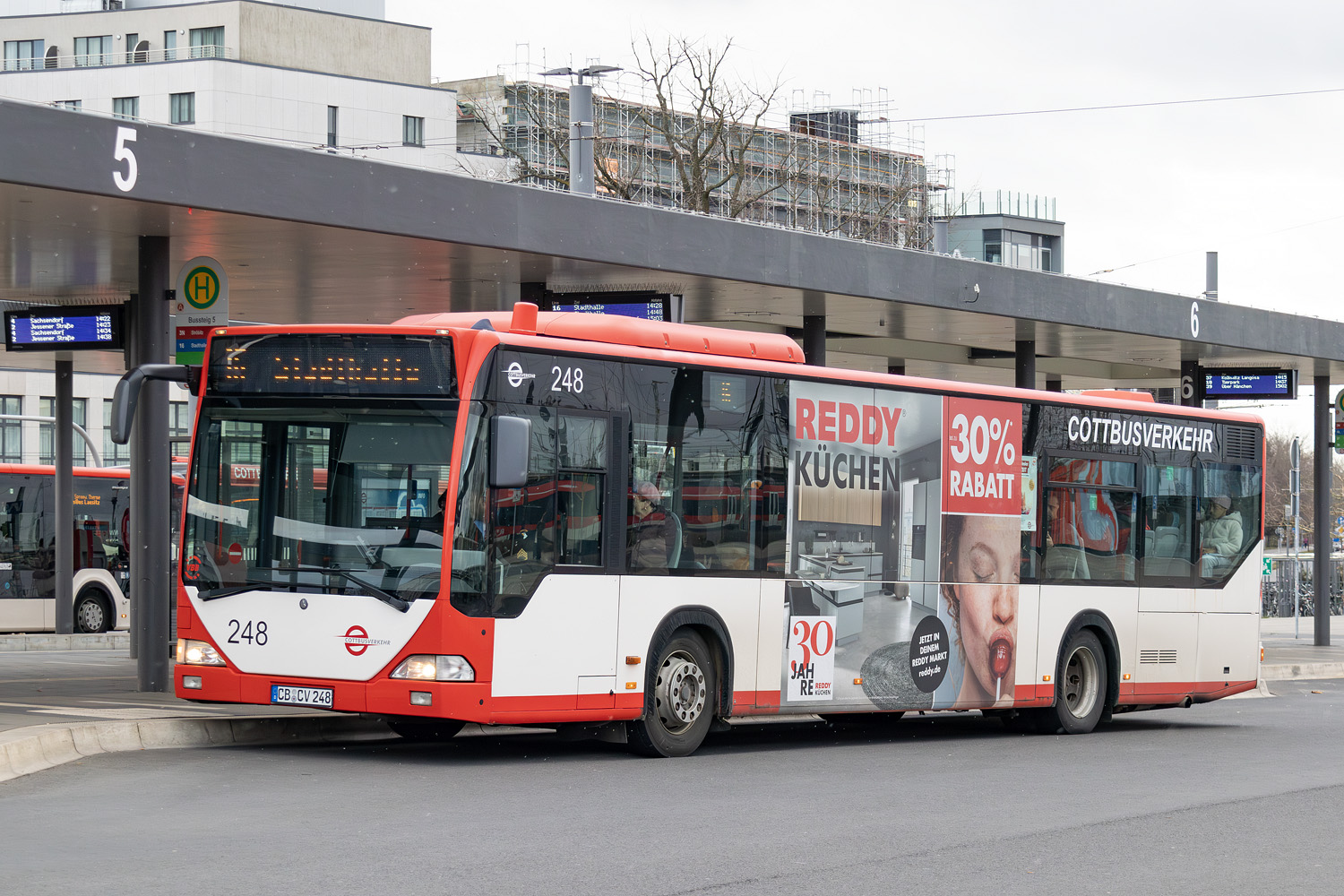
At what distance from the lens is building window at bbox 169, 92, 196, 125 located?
76.5m

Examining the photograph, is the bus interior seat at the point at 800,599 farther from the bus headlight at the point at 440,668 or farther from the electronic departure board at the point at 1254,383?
the electronic departure board at the point at 1254,383

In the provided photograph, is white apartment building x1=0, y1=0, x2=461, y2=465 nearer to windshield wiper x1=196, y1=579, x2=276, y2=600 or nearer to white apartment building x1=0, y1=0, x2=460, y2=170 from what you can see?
white apartment building x1=0, y1=0, x2=460, y2=170

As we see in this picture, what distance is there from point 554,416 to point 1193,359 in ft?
67.6

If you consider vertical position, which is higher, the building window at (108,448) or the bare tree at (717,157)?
the bare tree at (717,157)

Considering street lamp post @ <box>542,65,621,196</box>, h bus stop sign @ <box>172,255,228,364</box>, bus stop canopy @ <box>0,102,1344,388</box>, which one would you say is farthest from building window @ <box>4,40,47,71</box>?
h bus stop sign @ <box>172,255,228,364</box>

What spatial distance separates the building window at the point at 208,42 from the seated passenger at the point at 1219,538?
65645 mm

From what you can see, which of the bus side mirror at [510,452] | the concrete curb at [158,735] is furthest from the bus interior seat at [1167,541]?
the bus side mirror at [510,452]

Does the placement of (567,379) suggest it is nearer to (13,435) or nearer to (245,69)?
(245,69)

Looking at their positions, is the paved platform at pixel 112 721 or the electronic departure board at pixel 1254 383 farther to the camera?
the electronic departure board at pixel 1254 383

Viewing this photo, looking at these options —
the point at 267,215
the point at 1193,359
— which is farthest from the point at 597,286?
the point at 1193,359

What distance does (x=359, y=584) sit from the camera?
12.2 metres

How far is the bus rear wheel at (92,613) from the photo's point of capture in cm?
3438

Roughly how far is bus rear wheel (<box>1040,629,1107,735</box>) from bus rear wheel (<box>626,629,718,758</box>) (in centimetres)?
470

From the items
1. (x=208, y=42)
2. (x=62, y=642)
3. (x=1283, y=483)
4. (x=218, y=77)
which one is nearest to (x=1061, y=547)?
(x=62, y=642)
